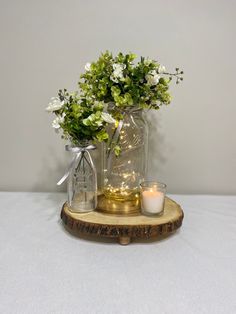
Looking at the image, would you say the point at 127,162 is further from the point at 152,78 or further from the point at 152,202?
the point at 152,78

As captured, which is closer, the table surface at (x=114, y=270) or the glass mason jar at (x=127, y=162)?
the table surface at (x=114, y=270)

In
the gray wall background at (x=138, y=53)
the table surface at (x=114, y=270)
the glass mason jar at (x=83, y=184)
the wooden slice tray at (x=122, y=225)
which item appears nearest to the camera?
the table surface at (x=114, y=270)

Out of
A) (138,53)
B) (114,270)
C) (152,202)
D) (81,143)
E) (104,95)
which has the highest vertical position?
(138,53)

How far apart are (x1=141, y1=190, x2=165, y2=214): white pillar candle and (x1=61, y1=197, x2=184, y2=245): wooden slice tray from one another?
0.02m

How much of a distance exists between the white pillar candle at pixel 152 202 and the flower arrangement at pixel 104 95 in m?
0.22

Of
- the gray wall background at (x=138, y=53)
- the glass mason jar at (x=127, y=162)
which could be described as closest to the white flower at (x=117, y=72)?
the glass mason jar at (x=127, y=162)

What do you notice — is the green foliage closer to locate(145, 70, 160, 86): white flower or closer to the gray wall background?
locate(145, 70, 160, 86): white flower

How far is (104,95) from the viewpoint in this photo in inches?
35.1

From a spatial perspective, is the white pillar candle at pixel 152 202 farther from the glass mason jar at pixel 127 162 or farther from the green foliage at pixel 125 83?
the green foliage at pixel 125 83

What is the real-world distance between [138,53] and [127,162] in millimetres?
442

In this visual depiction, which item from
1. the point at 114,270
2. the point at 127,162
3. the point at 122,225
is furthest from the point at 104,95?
the point at 114,270

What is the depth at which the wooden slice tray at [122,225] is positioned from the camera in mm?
813

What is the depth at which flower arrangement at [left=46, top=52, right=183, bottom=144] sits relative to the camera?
0.85 m

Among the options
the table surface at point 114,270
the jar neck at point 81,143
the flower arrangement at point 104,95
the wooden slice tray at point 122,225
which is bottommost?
the table surface at point 114,270
